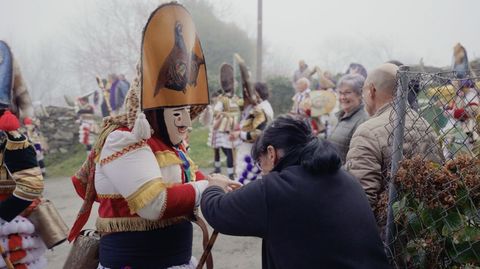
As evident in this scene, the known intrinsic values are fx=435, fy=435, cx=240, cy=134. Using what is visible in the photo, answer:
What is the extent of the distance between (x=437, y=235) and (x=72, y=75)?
28470mm

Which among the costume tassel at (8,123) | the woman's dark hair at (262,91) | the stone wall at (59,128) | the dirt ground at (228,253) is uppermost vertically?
the costume tassel at (8,123)

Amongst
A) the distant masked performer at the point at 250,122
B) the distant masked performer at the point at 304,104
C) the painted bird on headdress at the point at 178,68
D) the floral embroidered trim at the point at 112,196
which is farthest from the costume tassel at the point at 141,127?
the distant masked performer at the point at 304,104

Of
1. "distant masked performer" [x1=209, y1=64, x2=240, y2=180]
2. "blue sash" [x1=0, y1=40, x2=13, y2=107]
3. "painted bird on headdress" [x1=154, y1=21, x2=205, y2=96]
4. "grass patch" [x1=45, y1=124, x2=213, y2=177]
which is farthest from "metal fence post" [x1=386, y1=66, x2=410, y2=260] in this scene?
"grass patch" [x1=45, y1=124, x2=213, y2=177]

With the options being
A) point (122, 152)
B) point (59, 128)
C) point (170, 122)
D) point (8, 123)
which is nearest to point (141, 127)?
point (122, 152)

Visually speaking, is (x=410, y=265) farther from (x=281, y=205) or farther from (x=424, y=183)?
(x=281, y=205)

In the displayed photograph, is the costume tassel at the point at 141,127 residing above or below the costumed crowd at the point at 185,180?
above

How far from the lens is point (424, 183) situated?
174cm

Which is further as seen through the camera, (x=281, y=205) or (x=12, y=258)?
(x=12, y=258)

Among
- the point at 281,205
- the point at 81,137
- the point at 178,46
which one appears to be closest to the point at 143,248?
the point at 281,205

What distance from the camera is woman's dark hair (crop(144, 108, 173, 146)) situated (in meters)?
2.10

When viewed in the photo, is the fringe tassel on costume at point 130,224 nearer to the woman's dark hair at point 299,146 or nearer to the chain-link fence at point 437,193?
the woman's dark hair at point 299,146

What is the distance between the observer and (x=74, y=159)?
1128 centimetres

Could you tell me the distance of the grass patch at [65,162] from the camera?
33.4ft

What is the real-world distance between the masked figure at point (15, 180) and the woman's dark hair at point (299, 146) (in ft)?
5.03
